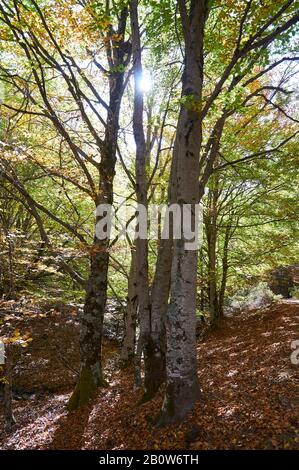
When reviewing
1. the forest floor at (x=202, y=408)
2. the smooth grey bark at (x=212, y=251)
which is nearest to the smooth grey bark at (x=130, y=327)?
the forest floor at (x=202, y=408)

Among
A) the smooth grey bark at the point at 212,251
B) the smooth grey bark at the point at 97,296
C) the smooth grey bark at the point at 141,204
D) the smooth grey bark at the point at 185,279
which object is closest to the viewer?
the smooth grey bark at the point at 185,279

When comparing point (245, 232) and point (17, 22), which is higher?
point (17, 22)

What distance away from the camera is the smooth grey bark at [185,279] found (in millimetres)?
5074

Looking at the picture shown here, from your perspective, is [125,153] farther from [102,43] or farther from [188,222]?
[188,222]

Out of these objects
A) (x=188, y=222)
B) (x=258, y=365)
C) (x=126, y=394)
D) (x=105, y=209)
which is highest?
(x=105, y=209)

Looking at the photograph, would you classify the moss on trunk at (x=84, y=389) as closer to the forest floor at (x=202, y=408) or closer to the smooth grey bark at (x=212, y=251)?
the forest floor at (x=202, y=408)

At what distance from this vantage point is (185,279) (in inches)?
201

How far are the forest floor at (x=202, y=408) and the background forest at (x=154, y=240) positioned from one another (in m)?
0.03

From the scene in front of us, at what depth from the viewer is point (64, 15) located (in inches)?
279

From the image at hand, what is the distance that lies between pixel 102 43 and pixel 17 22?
2.13 m

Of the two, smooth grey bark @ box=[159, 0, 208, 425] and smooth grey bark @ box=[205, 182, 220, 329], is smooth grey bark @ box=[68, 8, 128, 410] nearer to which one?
smooth grey bark @ box=[159, 0, 208, 425]

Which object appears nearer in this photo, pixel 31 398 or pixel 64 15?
pixel 64 15

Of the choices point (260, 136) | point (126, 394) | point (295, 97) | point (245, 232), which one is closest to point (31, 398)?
point (126, 394)

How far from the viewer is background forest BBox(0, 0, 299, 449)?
201 inches
